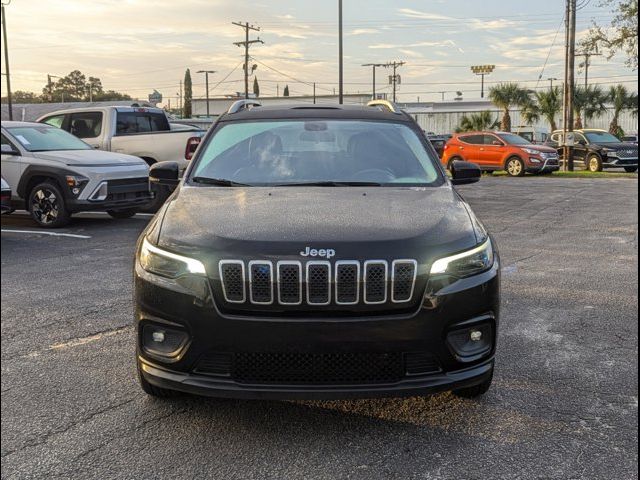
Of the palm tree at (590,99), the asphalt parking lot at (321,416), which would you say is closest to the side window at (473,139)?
the asphalt parking lot at (321,416)

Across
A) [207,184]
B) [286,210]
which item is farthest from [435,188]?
[207,184]

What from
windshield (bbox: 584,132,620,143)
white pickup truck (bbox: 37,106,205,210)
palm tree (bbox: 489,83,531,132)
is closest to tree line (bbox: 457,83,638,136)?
palm tree (bbox: 489,83,531,132)

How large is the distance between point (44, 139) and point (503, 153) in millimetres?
17387

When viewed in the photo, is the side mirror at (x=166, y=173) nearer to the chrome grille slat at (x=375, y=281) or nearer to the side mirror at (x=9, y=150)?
the chrome grille slat at (x=375, y=281)

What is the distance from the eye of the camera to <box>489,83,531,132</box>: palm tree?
46094mm

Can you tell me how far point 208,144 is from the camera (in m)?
4.71

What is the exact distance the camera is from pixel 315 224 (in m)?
3.22

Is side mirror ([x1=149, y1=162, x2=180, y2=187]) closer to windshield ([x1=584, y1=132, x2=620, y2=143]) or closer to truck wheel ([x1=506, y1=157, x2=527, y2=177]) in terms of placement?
truck wheel ([x1=506, y1=157, x2=527, y2=177])

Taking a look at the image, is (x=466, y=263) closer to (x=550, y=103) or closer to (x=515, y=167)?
(x=515, y=167)

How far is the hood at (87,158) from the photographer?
396 inches

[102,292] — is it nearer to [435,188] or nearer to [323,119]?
[323,119]

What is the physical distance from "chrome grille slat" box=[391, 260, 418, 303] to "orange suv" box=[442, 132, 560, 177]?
809 inches

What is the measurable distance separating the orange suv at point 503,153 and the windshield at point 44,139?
15175mm

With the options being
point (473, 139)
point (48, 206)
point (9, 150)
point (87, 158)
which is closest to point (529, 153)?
point (473, 139)
